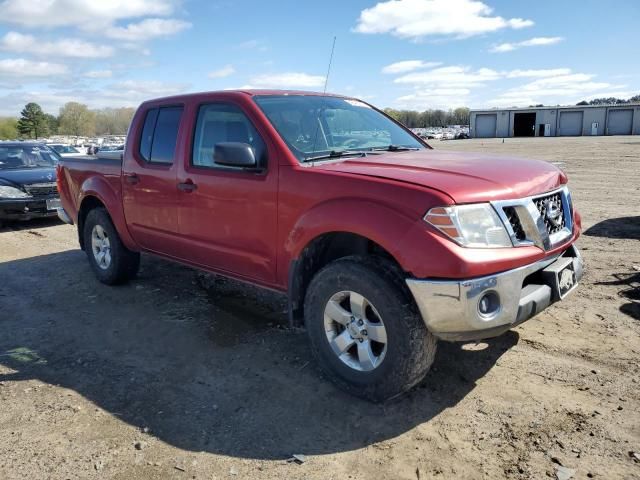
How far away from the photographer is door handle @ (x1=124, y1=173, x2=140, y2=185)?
507cm

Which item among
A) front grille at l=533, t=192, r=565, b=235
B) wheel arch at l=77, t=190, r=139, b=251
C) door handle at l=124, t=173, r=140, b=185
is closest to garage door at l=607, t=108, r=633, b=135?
front grille at l=533, t=192, r=565, b=235

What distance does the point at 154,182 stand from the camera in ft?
15.9

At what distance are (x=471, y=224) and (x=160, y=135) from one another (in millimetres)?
3251

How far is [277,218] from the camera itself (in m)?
3.69

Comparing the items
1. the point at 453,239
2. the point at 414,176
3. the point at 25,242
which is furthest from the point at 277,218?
the point at 25,242

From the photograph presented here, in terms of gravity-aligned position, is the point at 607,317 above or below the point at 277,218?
below

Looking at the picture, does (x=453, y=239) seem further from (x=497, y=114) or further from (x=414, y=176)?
(x=497, y=114)

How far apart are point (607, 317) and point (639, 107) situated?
269 ft

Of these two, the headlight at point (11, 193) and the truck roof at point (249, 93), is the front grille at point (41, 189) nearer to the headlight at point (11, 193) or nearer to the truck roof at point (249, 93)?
the headlight at point (11, 193)

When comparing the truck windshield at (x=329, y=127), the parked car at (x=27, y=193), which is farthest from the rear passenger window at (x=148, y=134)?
the parked car at (x=27, y=193)

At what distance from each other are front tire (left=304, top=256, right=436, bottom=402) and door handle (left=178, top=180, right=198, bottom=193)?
5.03 ft

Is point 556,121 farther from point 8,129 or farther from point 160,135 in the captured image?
point 8,129

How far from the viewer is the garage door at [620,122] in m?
72.2

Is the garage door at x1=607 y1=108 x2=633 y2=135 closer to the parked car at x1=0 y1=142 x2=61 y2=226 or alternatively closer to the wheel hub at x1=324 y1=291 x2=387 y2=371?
the parked car at x1=0 y1=142 x2=61 y2=226
